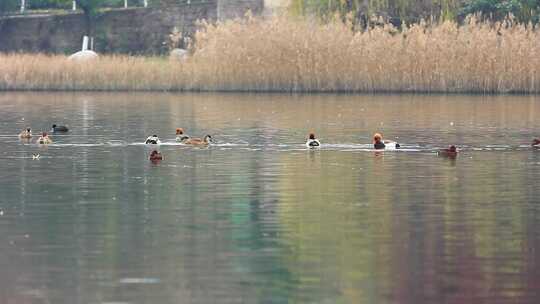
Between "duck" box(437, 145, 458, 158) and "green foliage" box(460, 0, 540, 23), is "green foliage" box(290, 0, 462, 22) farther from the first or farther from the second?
"duck" box(437, 145, 458, 158)

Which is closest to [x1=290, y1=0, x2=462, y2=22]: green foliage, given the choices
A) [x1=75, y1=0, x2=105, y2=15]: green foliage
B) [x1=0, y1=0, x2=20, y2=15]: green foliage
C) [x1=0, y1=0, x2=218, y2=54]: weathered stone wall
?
[x1=0, y1=0, x2=218, y2=54]: weathered stone wall

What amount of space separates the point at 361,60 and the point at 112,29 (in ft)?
99.1

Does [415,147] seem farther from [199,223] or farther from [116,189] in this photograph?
[199,223]

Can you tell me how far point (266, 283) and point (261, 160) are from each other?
44.5ft

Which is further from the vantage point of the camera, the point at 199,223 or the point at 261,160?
the point at 261,160

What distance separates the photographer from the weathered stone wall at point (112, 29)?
79625 mm

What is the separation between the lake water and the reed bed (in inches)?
602

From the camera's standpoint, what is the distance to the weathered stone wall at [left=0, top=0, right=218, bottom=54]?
7962cm

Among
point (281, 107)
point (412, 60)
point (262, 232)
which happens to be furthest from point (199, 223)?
point (412, 60)

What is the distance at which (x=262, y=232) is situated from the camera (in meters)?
17.3

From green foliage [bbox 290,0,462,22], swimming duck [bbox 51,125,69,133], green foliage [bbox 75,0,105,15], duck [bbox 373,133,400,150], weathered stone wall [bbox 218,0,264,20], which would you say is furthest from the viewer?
green foliage [bbox 75,0,105,15]

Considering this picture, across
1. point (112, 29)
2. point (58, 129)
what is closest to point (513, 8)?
point (112, 29)

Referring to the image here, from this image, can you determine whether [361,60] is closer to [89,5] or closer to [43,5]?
[89,5]

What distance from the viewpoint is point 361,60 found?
5244 cm
